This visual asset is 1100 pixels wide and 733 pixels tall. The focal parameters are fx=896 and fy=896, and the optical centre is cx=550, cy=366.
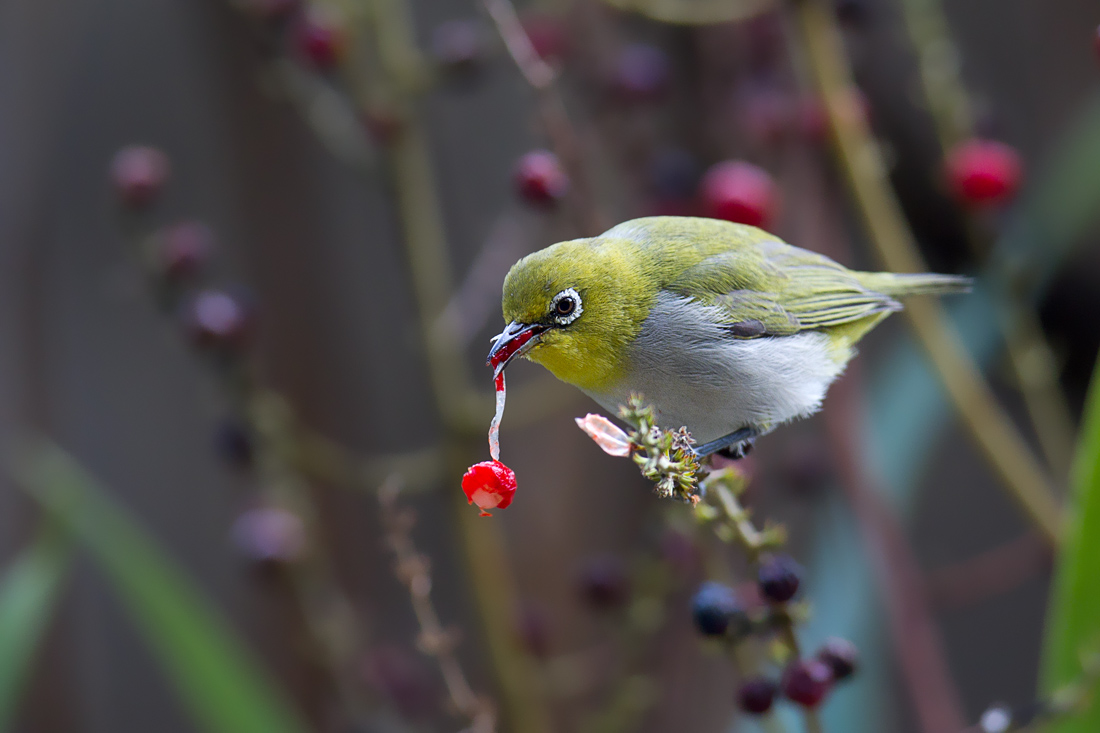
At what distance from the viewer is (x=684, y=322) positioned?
90cm

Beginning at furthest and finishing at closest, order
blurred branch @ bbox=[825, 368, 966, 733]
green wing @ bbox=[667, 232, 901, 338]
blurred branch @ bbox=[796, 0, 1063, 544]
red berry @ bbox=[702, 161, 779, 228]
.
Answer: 1. blurred branch @ bbox=[825, 368, 966, 733]
2. blurred branch @ bbox=[796, 0, 1063, 544]
3. red berry @ bbox=[702, 161, 779, 228]
4. green wing @ bbox=[667, 232, 901, 338]

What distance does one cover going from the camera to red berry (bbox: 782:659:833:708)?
2.38 feet

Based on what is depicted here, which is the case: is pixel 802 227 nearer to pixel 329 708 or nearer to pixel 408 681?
pixel 408 681

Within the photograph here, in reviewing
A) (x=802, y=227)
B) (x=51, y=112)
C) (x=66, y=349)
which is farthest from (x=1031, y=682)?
(x=51, y=112)

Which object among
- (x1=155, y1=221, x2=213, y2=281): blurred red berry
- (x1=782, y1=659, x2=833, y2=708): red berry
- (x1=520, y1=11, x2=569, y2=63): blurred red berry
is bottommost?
(x1=782, y1=659, x2=833, y2=708): red berry

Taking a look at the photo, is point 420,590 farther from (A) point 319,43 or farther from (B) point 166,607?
(A) point 319,43

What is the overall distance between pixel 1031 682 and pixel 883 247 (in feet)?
5.89

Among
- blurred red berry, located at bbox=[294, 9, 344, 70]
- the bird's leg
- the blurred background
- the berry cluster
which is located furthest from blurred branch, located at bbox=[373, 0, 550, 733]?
the berry cluster

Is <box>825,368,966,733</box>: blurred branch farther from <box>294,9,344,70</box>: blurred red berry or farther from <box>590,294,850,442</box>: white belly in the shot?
<box>294,9,344,70</box>: blurred red berry

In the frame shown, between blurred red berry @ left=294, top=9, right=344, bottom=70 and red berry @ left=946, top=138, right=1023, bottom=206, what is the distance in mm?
844

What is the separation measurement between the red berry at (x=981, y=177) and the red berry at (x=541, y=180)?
0.60 metres

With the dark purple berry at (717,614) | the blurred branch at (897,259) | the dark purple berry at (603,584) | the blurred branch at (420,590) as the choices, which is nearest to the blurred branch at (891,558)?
the blurred branch at (897,259)

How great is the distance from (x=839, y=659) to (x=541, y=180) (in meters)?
0.50

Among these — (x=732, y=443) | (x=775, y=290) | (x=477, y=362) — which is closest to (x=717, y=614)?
(x=732, y=443)
